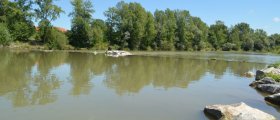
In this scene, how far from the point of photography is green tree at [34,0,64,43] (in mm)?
77344

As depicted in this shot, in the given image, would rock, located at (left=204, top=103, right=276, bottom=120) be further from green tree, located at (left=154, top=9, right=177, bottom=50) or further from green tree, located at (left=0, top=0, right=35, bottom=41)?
green tree, located at (left=154, top=9, right=177, bottom=50)

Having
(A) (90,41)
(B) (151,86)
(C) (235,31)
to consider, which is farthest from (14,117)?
(C) (235,31)

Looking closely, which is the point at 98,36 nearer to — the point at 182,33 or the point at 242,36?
the point at 182,33

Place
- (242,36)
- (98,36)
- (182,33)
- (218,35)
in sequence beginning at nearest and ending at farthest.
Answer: (98,36)
(182,33)
(218,35)
(242,36)

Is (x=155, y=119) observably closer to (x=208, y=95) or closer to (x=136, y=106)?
(x=136, y=106)

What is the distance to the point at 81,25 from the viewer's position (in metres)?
84.5

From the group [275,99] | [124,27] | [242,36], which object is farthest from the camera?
[242,36]

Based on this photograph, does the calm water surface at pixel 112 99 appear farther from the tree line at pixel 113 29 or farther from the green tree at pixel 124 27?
the green tree at pixel 124 27

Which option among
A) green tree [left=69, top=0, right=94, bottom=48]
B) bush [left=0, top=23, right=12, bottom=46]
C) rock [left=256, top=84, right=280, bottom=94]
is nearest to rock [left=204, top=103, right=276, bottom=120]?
rock [left=256, top=84, right=280, bottom=94]

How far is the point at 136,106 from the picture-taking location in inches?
516

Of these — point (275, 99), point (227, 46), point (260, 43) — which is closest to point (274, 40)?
point (260, 43)

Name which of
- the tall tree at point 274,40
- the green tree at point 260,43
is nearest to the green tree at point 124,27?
the green tree at point 260,43

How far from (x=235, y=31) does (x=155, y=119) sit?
14583cm

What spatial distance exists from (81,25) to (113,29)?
1164 cm
